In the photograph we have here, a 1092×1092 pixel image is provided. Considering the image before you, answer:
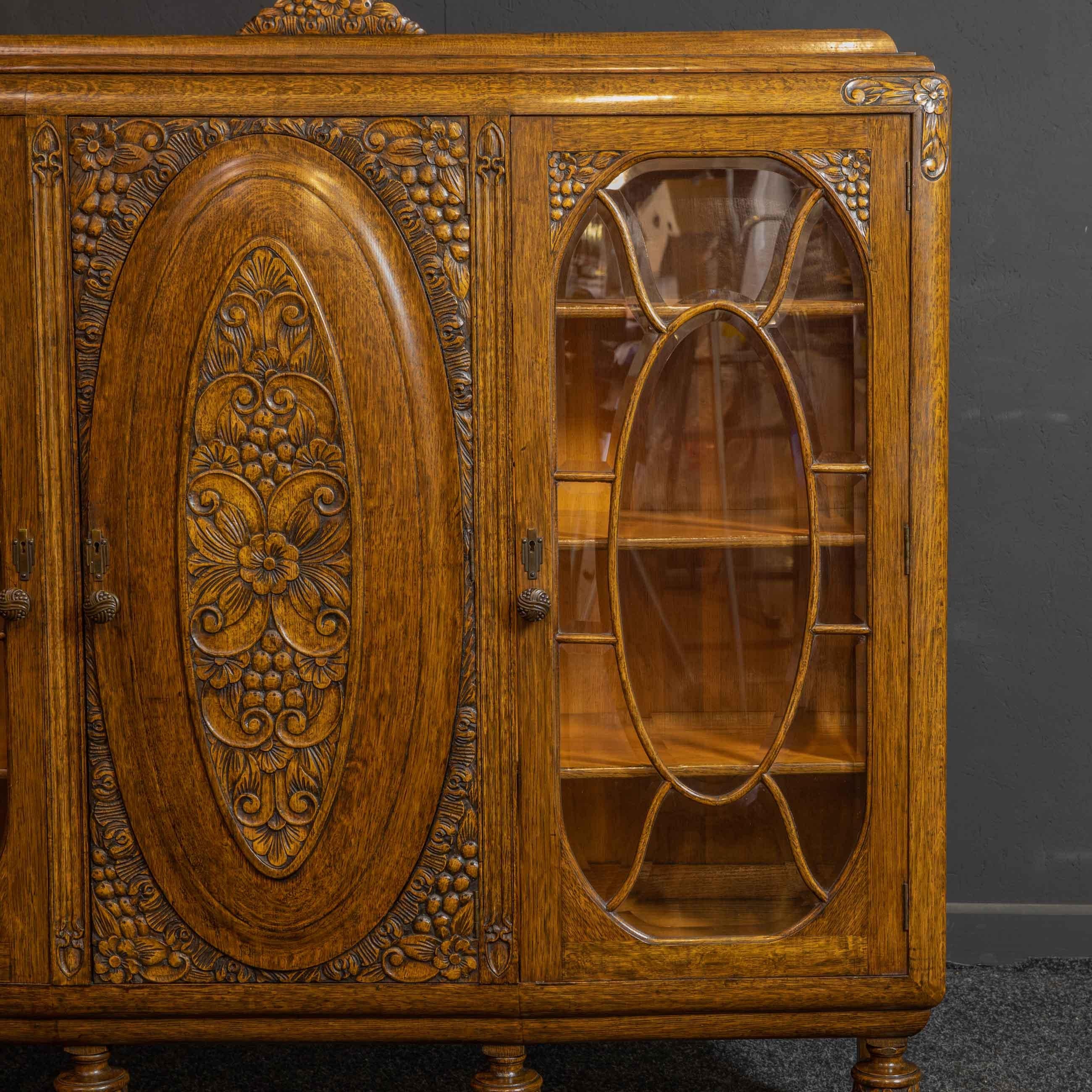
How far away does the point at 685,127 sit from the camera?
158 centimetres

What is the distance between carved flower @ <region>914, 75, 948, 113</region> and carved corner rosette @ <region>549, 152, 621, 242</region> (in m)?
0.46

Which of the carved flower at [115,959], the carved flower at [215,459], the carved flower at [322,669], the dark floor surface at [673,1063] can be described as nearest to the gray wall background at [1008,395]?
the dark floor surface at [673,1063]

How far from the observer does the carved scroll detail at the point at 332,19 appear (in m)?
1.62

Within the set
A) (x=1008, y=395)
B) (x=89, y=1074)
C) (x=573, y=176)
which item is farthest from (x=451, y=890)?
(x=1008, y=395)

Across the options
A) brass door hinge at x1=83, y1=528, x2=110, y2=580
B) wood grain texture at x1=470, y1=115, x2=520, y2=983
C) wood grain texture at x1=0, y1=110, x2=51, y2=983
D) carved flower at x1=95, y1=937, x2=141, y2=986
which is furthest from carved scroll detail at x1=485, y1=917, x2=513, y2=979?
brass door hinge at x1=83, y1=528, x2=110, y2=580

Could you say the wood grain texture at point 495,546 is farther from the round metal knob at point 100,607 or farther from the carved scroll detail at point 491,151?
the round metal knob at point 100,607

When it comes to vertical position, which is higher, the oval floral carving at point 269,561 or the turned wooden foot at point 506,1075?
the oval floral carving at point 269,561

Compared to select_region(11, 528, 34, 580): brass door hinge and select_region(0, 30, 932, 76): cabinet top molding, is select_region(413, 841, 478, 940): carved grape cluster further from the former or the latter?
select_region(0, 30, 932, 76): cabinet top molding

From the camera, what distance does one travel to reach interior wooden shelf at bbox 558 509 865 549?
164cm

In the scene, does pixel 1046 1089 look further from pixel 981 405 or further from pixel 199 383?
pixel 199 383

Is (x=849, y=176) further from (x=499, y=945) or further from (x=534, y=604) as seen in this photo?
(x=499, y=945)

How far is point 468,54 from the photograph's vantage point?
158 centimetres

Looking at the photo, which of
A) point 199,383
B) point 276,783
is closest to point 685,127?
point 199,383

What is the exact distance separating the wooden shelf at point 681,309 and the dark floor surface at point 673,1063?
141 cm
